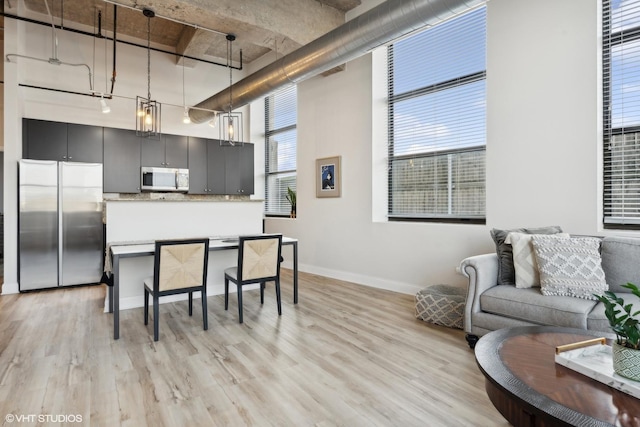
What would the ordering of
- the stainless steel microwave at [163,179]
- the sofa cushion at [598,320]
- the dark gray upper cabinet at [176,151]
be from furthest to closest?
1. the dark gray upper cabinet at [176,151]
2. the stainless steel microwave at [163,179]
3. the sofa cushion at [598,320]

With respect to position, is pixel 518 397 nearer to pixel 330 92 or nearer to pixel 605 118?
pixel 605 118

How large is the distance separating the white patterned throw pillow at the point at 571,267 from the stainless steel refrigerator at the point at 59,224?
5.57 meters

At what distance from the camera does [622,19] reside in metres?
3.00

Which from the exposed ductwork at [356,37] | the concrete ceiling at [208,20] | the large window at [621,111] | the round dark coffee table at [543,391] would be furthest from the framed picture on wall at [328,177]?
the round dark coffee table at [543,391]

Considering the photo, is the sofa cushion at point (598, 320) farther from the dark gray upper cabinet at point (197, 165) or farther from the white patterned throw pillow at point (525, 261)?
the dark gray upper cabinet at point (197, 165)

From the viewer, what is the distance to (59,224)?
16.0 feet

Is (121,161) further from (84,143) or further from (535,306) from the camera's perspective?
(535,306)

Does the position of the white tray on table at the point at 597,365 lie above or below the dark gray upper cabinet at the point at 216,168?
below

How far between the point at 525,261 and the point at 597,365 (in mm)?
1493

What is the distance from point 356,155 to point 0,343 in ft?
14.3

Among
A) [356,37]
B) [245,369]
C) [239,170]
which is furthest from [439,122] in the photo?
[239,170]

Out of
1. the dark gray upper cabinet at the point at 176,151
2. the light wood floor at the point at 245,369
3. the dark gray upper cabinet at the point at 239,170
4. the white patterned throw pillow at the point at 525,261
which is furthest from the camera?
the dark gray upper cabinet at the point at 239,170

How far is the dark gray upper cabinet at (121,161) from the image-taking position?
5.65 meters

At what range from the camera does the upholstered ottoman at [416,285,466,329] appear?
3174mm
